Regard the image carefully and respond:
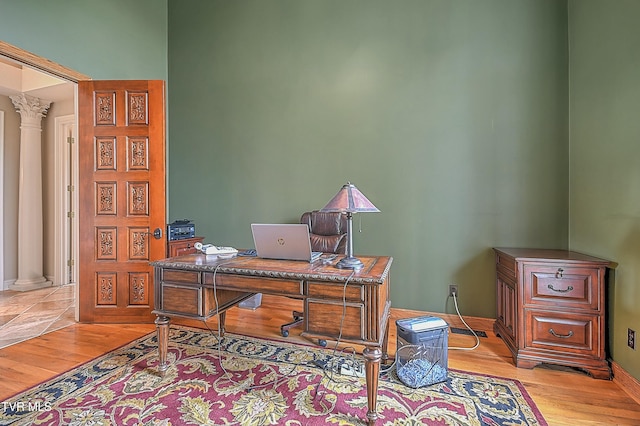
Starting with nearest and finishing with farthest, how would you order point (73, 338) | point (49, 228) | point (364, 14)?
1. point (73, 338)
2. point (364, 14)
3. point (49, 228)

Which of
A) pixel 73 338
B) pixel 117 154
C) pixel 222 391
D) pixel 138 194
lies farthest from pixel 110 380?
pixel 117 154

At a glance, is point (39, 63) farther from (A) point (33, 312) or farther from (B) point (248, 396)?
(B) point (248, 396)

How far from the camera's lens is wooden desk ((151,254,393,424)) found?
1.43m

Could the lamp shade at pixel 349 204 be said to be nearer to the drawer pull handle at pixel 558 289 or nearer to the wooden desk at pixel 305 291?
the wooden desk at pixel 305 291

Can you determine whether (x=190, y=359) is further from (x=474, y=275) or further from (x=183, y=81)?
(x=183, y=81)

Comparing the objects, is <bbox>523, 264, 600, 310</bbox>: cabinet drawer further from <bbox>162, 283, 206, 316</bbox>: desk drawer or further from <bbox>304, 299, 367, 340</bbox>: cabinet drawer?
<bbox>162, 283, 206, 316</bbox>: desk drawer

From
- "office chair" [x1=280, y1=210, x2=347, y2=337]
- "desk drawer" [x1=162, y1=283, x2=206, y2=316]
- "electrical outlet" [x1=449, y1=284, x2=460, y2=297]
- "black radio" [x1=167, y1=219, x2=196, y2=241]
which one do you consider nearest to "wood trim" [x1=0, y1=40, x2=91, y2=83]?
"black radio" [x1=167, y1=219, x2=196, y2=241]

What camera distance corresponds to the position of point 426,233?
2812mm

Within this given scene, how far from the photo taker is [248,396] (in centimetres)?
169

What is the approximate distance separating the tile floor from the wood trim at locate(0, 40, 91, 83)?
2.23 meters

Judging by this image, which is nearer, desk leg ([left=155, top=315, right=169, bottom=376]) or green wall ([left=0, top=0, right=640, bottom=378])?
desk leg ([left=155, top=315, right=169, bottom=376])

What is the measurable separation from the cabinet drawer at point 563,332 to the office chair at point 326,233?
144 centimetres

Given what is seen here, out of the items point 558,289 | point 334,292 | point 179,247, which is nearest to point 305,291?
point 334,292

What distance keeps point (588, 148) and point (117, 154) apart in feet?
13.0
